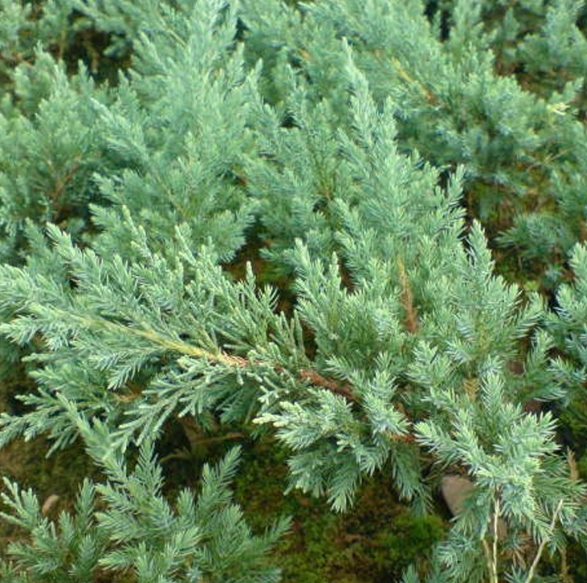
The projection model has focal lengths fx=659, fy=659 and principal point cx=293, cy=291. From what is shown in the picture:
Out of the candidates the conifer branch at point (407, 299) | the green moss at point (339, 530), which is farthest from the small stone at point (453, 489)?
the conifer branch at point (407, 299)

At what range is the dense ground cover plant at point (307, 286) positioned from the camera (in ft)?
5.17

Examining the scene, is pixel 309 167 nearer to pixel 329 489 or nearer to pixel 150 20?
pixel 329 489

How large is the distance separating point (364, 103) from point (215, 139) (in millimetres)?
548

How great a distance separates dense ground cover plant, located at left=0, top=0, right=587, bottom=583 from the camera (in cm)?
158

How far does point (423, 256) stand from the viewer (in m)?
1.79

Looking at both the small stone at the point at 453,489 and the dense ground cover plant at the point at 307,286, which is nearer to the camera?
the dense ground cover plant at the point at 307,286

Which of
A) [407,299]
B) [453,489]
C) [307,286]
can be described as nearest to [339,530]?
[453,489]

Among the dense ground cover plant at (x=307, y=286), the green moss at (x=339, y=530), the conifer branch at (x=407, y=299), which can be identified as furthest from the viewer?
the green moss at (x=339, y=530)

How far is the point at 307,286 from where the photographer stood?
1628mm

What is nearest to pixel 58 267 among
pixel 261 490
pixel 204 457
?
pixel 204 457

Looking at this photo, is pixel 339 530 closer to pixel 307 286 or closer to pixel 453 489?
pixel 453 489

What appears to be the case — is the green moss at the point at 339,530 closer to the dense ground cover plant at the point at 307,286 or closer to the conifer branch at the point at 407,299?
the dense ground cover plant at the point at 307,286

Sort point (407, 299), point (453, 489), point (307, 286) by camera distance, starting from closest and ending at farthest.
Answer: point (307, 286)
point (407, 299)
point (453, 489)

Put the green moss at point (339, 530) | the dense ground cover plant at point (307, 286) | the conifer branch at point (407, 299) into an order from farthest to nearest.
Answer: the green moss at point (339, 530)
the conifer branch at point (407, 299)
the dense ground cover plant at point (307, 286)
